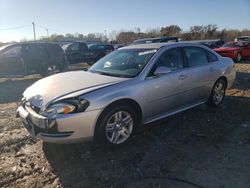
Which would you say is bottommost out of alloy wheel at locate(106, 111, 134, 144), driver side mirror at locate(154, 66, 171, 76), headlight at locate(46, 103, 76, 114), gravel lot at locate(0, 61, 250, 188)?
gravel lot at locate(0, 61, 250, 188)

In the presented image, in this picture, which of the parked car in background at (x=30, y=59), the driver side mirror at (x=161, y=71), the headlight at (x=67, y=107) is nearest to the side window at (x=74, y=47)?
the parked car in background at (x=30, y=59)

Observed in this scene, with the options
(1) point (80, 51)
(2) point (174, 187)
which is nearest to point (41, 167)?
(2) point (174, 187)

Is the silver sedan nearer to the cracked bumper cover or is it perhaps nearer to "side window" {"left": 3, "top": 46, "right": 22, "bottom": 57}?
the cracked bumper cover

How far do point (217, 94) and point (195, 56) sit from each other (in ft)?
4.01

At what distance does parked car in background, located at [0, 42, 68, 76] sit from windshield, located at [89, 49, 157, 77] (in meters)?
8.13

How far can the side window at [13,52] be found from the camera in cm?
1291

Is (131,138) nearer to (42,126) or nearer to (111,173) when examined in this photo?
(111,173)

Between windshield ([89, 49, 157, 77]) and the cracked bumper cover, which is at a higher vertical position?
windshield ([89, 49, 157, 77])

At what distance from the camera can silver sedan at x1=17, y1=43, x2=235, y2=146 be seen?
3.98 metres

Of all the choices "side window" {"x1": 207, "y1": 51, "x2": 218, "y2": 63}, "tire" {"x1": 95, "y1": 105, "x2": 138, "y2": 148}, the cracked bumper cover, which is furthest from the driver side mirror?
"side window" {"x1": 207, "y1": 51, "x2": 218, "y2": 63}

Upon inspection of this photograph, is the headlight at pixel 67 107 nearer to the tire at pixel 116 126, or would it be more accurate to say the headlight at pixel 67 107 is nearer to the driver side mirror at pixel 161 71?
the tire at pixel 116 126

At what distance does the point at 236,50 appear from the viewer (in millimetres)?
18594

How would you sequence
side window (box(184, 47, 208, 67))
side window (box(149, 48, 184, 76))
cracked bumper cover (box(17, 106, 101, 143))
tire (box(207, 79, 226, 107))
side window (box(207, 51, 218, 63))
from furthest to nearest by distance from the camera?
tire (box(207, 79, 226, 107)) < side window (box(207, 51, 218, 63)) < side window (box(184, 47, 208, 67)) < side window (box(149, 48, 184, 76)) < cracked bumper cover (box(17, 106, 101, 143))

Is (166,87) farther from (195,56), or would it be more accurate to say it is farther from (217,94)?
(217,94)
